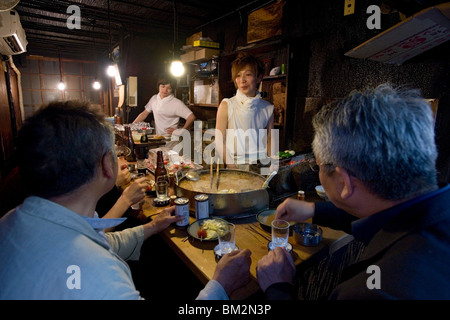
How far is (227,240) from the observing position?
56.5 inches

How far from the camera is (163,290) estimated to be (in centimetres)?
237

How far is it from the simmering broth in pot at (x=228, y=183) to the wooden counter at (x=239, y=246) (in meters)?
0.34

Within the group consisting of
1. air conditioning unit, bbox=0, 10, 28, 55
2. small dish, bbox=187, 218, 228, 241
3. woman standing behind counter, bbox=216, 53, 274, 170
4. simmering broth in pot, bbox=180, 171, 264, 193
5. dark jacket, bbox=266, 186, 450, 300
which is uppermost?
air conditioning unit, bbox=0, 10, 28, 55

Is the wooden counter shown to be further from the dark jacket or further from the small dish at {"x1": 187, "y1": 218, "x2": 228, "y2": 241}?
the dark jacket

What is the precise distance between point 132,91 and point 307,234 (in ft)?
23.4

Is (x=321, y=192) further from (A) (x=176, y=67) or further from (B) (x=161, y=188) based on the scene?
A: (A) (x=176, y=67)

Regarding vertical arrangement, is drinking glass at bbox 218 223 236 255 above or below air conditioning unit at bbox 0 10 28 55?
below

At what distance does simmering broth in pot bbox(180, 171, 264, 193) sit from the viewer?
6.89ft

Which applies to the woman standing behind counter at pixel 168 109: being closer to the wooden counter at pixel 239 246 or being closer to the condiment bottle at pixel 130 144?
the condiment bottle at pixel 130 144

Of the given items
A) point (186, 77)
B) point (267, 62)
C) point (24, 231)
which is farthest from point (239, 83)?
point (186, 77)

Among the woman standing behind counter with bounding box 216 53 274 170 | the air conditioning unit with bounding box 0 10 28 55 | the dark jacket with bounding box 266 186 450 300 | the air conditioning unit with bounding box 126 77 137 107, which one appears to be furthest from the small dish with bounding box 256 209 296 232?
the air conditioning unit with bounding box 126 77 137 107

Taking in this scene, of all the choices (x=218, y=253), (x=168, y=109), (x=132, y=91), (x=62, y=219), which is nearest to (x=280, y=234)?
(x=218, y=253)

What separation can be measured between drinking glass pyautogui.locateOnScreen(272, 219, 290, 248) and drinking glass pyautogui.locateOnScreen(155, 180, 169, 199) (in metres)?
1.08

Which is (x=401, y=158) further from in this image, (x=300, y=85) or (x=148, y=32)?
(x=148, y=32)
